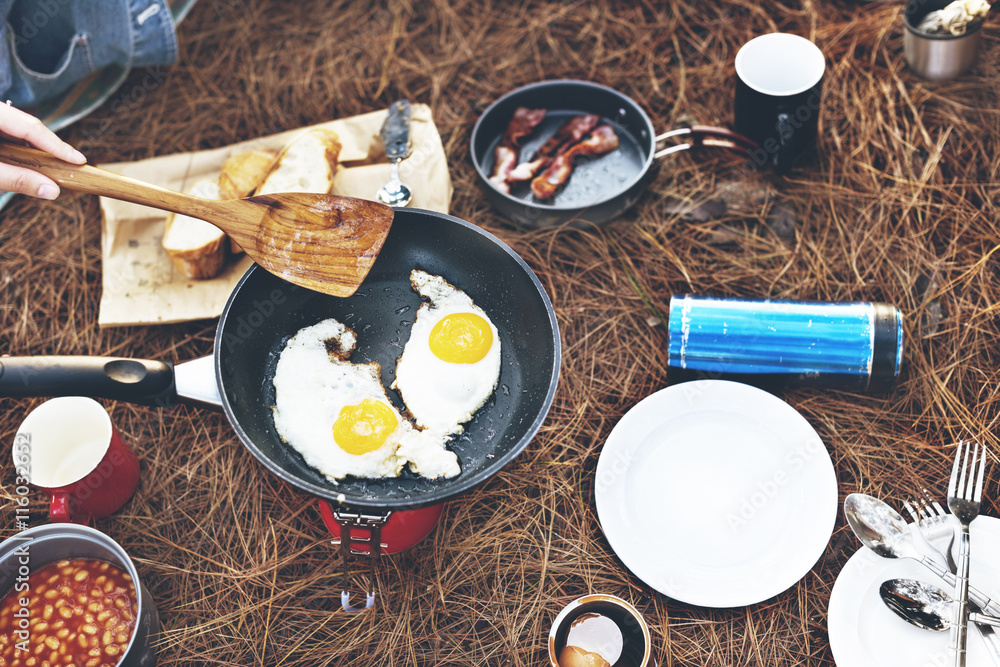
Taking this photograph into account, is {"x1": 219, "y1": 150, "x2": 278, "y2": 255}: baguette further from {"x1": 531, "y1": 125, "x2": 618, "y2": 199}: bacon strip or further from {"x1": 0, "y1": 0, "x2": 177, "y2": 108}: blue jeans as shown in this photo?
{"x1": 531, "y1": 125, "x2": 618, "y2": 199}: bacon strip

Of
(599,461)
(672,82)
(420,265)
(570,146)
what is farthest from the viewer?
(672,82)

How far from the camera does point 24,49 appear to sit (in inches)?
119

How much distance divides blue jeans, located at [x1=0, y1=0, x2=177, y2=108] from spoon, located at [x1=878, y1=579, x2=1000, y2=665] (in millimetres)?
3638

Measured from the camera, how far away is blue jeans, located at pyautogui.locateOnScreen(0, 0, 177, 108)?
2.94 meters

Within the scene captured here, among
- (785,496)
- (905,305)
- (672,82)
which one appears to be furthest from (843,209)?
(785,496)

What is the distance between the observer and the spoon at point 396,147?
9.74ft

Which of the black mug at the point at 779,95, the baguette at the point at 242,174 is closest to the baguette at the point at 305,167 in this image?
the baguette at the point at 242,174

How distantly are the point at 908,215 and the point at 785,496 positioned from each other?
1366 millimetres

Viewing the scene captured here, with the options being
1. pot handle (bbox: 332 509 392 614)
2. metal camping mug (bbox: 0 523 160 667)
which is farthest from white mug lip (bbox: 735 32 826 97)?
metal camping mug (bbox: 0 523 160 667)

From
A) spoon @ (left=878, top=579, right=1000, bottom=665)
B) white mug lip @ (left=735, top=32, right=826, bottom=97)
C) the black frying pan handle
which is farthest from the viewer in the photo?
white mug lip @ (left=735, top=32, right=826, bottom=97)

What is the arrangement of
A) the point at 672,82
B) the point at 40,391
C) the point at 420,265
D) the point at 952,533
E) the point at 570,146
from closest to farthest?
the point at 40,391 < the point at 952,533 < the point at 420,265 < the point at 570,146 < the point at 672,82

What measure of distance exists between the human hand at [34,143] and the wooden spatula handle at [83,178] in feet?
0.07

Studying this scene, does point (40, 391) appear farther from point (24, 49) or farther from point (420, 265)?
point (24, 49)

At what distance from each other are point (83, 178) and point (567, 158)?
1.84 meters
